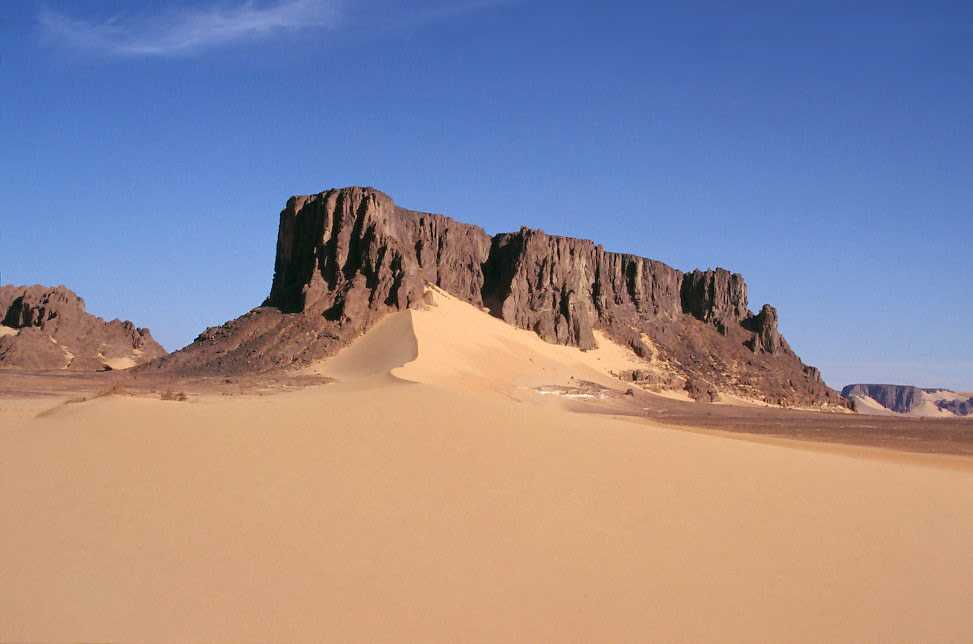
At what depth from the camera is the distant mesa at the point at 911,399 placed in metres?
152

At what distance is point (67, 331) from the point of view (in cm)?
6519

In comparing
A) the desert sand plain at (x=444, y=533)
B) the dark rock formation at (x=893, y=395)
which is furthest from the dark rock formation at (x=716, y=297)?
the dark rock formation at (x=893, y=395)

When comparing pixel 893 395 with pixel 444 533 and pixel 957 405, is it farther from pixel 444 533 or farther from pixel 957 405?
pixel 444 533

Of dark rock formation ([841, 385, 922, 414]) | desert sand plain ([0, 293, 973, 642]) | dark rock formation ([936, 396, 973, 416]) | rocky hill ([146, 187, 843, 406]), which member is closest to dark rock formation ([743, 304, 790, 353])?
rocky hill ([146, 187, 843, 406])

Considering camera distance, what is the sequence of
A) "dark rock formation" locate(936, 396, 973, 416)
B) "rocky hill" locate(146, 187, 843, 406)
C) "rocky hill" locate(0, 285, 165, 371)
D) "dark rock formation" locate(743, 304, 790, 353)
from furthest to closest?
"dark rock formation" locate(936, 396, 973, 416) → "dark rock formation" locate(743, 304, 790, 353) → "rocky hill" locate(0, 285, 165, 371) → "rocky hill" locate(146, 187, 843, 406)

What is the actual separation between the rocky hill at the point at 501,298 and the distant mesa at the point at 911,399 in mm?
94809

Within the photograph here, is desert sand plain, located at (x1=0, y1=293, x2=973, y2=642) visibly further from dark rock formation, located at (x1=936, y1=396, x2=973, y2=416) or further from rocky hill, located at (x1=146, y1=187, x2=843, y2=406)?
dark rock formation, located at (x1=936, y1=396, x2=973, y2=416)

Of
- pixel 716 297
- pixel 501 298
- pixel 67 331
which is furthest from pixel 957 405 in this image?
A: pixel 67 331

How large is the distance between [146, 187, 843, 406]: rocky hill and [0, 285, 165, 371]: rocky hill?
17.3m

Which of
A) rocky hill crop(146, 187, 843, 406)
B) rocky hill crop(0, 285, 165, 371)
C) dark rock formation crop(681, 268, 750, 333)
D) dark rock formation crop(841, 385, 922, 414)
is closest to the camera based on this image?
rocky hill crop(146, 187, 843, 406)

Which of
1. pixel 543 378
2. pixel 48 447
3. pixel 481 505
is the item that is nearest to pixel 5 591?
pixel 481 505

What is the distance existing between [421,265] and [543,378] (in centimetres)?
1543

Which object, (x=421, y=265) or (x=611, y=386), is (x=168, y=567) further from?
(x=421, y=265)

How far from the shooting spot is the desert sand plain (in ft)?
15.5
